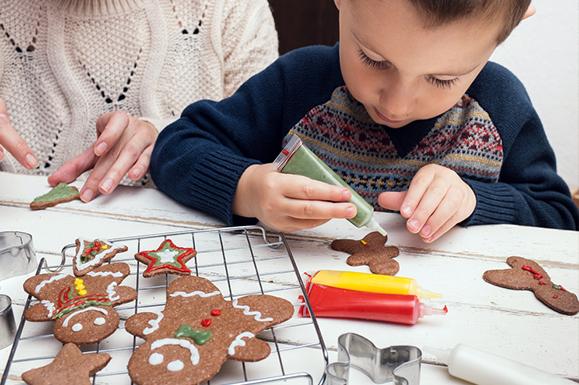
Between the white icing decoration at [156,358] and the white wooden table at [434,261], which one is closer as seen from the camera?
the white icing decoration at [156,358]

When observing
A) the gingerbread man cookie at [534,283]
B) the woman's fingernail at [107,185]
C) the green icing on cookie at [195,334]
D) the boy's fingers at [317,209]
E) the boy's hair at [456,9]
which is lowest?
the woman's fingernail at [107,185]

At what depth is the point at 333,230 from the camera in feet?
2.83

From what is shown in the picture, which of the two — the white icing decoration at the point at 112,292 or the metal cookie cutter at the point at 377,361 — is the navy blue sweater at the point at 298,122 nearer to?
the white icing decoration at the point at 112,292

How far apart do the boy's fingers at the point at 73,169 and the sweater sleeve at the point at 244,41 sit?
44 cm

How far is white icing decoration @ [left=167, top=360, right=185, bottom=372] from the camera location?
19.6 inches

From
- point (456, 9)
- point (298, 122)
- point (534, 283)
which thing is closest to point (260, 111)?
point (298, 122)

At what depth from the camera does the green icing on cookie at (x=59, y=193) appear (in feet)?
3.00

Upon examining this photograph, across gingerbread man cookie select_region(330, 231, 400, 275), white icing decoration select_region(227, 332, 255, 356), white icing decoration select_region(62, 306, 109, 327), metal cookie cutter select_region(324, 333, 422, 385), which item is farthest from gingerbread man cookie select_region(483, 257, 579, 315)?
white icing decoration select_region(62, 306, 109, 327)

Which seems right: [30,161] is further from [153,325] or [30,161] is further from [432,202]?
[432,202]

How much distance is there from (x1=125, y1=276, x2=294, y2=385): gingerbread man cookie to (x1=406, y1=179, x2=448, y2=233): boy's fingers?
0.87ft

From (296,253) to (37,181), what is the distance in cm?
49

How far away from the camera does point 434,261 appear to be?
2.56 feet

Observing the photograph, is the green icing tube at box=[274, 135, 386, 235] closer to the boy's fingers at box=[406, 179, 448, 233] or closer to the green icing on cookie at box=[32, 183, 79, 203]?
the boy's fingers at box=[406, 179, 448, 233]

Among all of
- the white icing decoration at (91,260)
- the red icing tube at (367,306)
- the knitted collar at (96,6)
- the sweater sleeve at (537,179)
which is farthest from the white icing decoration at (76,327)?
the knitted collar at (96,6)
